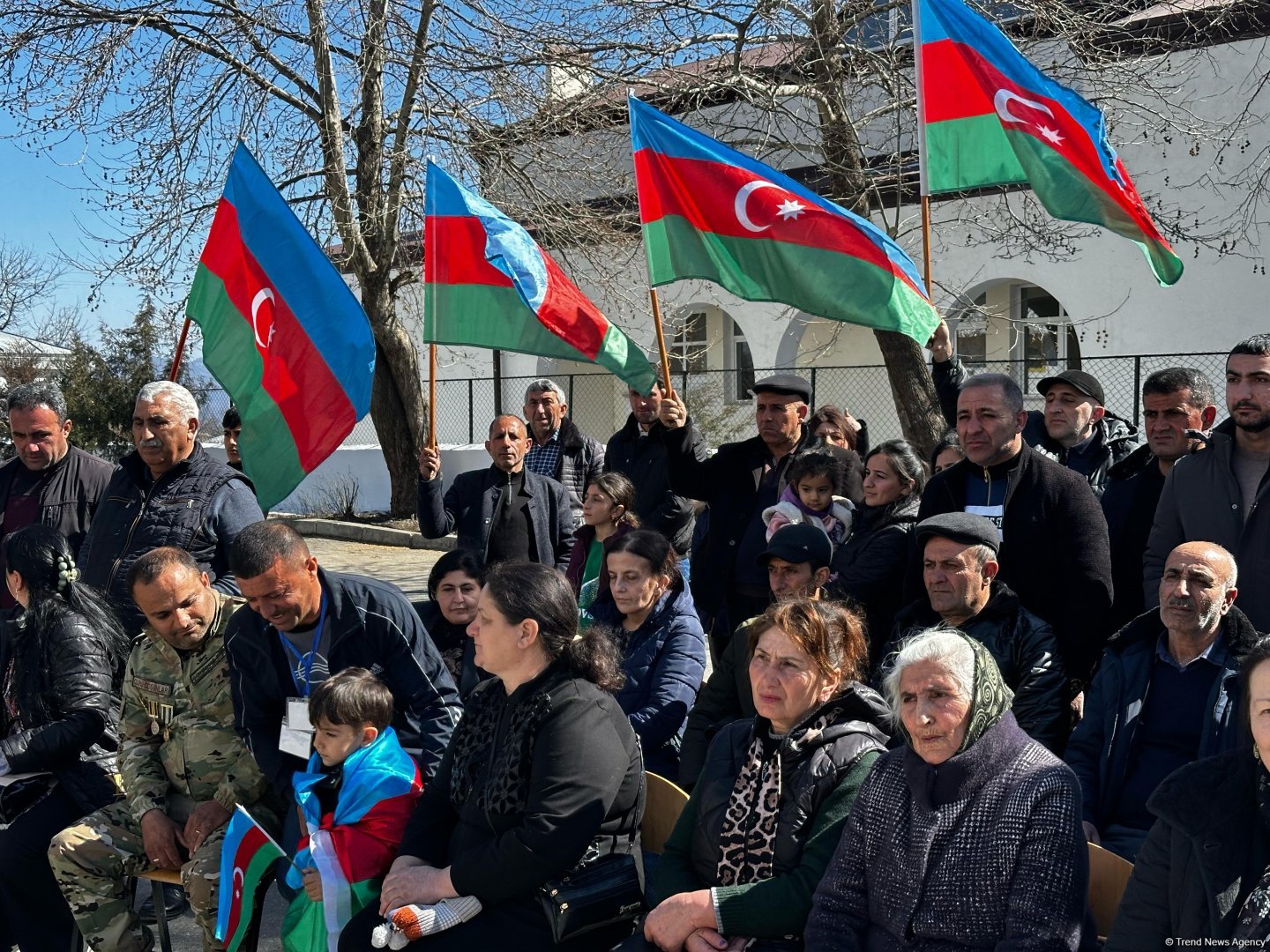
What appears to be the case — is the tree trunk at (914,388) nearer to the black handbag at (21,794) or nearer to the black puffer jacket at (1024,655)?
the black puffer jacket at (1024,655)

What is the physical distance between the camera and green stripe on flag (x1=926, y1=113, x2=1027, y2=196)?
586cm

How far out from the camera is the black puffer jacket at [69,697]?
4.62m

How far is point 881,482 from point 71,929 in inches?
140

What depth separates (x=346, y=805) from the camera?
13.0 feet

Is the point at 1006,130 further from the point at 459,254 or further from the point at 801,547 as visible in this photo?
the point at 459,254

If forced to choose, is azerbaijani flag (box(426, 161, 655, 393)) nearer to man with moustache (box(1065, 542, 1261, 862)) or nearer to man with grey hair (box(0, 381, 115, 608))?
man with grey hair (box(0, 381, 115, 608))

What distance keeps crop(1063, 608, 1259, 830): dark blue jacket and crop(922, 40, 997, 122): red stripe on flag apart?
295cm

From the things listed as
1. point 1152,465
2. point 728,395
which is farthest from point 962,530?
point 728,395

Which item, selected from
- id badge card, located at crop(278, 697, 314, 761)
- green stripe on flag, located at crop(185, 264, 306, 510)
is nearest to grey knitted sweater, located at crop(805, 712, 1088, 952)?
id badge card, located at crop(278, 697, 314, 761)

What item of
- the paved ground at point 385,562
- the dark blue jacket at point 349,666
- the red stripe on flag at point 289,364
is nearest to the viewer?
the dark blue jacket at point 349,666

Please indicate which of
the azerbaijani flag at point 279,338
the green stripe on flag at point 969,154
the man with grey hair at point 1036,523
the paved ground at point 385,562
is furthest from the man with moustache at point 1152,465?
the paved ground at point 385,562

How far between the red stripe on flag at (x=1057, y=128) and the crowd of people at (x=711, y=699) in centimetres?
96

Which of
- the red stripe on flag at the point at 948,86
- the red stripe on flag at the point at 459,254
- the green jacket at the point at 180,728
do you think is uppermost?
the red stripe on flag at the point at 948,86

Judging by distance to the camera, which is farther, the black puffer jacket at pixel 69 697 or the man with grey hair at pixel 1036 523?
the black puffer jacket at pixel 69 697
